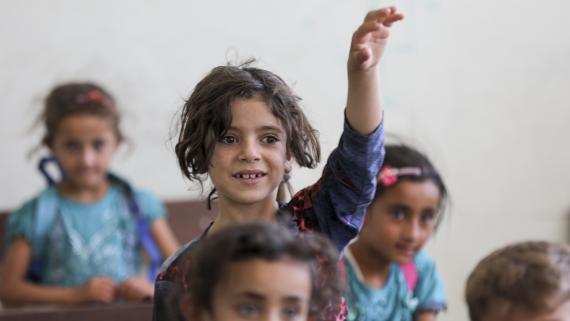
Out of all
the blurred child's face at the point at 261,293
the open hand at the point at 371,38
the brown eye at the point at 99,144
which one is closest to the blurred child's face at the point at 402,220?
the brown eye at the point at 99,144

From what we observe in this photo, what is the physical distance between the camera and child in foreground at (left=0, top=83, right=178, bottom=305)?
3842 mm

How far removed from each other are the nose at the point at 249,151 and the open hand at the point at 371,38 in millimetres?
239

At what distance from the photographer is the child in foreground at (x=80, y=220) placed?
384 centimetres

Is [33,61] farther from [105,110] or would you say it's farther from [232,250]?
[232,250]

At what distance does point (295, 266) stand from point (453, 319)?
3.25 meters

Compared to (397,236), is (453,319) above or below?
below

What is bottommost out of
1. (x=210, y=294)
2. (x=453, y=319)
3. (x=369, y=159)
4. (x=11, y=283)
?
(x=453, y=319)

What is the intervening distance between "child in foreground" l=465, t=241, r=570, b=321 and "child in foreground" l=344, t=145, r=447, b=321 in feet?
3.40

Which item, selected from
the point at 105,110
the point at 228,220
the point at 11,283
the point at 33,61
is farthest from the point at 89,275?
the point at 228,220

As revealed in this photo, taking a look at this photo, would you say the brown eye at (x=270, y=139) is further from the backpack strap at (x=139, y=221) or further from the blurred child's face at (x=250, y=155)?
the backpack strap at (x=139, y=221)

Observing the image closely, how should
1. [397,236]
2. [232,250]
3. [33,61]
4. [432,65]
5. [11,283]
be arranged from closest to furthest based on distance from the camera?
[232,250], [397,236], [11,283], [33,61], [432,65]

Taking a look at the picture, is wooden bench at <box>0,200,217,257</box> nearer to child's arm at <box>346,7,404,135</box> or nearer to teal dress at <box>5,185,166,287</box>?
teal dress at <box>5,185,166,287</box>

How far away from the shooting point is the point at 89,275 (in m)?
3.86

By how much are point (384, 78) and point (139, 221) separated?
129cm
